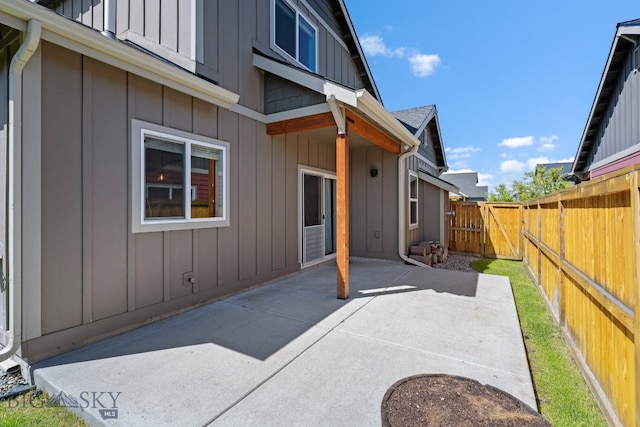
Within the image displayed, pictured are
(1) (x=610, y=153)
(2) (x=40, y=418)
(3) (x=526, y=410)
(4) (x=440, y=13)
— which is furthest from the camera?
(4) (x=440, y=13)

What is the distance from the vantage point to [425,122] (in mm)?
9711

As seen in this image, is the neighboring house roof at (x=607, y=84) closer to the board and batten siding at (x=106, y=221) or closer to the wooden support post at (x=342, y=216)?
the wooden support post at (x=342, y=216)

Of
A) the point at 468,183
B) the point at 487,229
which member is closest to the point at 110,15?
the point at 487,229

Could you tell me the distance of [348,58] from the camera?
851 cm

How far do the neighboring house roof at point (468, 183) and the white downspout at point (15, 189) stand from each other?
31148mm

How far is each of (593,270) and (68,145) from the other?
4919mm

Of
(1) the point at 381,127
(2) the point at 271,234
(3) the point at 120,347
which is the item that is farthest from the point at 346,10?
(3) the point at 120,347

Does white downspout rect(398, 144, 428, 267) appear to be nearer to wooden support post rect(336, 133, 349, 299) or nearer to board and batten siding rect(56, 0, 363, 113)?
wooden support post rect(336, 133, 349, 299)

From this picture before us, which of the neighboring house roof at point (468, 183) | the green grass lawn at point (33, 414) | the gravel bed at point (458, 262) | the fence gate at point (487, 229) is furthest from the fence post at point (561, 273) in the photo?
the neighboring house roof at point (468, 183)

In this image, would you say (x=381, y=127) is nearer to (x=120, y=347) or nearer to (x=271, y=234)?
(x=271, y=234)

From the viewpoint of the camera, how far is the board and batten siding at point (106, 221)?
9.14 feet

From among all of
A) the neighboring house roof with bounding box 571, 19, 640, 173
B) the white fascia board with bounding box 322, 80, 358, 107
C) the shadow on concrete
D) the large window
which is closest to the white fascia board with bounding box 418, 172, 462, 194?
the large window

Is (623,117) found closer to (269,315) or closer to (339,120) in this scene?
(339,120)

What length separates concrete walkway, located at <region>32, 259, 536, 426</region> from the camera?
2.07 meters
